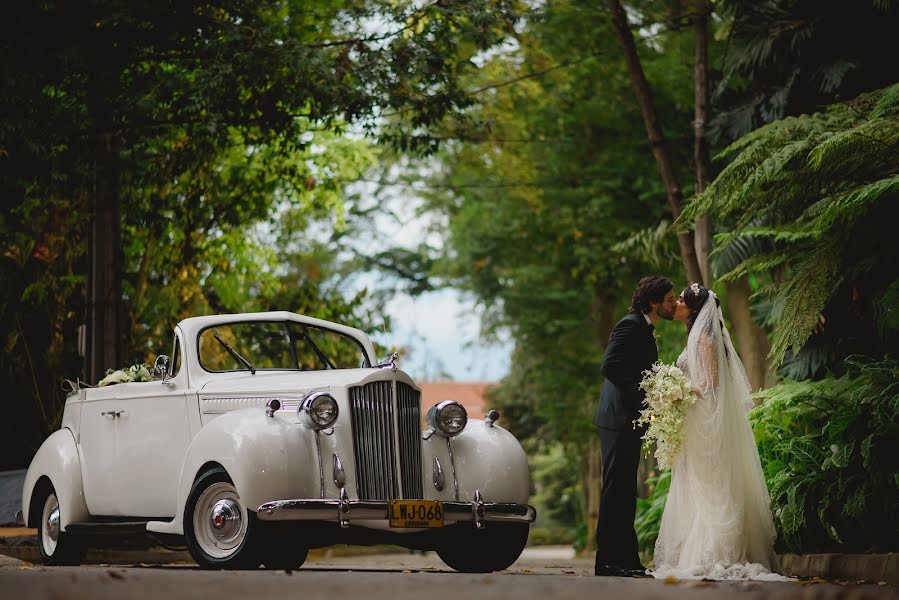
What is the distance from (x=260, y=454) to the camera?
8.56 metres

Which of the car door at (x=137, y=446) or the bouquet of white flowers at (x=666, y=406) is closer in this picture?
the bouquet of white flowers at (x=666, y=406)

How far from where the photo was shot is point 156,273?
65.5 ft

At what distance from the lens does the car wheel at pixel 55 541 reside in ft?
36.1

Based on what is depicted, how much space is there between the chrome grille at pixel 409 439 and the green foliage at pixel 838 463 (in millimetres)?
2938

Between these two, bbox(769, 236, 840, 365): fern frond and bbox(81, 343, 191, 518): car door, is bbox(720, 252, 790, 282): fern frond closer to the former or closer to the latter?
bbox(769, 236, 840, 365): fern frond

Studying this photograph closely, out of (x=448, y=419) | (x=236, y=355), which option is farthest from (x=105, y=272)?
(x=448, y=419)

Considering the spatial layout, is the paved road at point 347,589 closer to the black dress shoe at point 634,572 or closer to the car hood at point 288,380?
the black dress shoe at point 634,572

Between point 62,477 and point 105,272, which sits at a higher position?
point 105,272

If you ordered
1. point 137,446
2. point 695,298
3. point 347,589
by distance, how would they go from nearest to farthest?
point 347,589
point 695,298
point 137,446

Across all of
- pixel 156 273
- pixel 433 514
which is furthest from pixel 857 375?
pixel 156 273

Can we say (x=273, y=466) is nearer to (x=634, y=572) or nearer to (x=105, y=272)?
(x=634, y=572)

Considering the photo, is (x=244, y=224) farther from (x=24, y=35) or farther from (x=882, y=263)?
(x=882, y=263)

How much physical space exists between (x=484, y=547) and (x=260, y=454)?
230 cm

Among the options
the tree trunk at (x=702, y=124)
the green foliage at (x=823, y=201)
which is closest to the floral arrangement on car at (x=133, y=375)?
the green foliage at (x=823, y=201)
